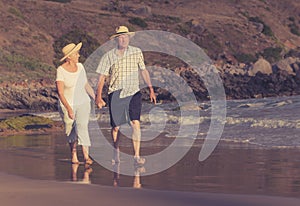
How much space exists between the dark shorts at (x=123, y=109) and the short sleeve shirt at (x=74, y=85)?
0.41 metres

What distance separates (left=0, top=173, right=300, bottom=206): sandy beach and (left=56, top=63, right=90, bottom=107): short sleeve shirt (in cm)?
A: 303

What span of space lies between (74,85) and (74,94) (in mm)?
138

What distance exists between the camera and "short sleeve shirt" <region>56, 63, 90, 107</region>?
12859mm

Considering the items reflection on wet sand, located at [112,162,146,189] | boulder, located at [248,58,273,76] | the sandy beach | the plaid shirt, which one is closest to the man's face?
the plaid shirt

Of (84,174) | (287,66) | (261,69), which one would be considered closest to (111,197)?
(84,174)

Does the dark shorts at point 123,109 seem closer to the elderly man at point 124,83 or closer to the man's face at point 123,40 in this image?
the elderly man at point 124,83

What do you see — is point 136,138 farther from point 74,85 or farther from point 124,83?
point 74,85

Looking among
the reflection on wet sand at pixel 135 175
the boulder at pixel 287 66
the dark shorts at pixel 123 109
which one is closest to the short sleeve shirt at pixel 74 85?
the dark shorts at pixel 123 109

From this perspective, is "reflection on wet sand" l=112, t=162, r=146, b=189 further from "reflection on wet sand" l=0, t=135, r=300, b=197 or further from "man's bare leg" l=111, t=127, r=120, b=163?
"man's bare leg" l=111, t=127, r=120, b=163

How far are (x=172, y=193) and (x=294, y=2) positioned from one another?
89.6m

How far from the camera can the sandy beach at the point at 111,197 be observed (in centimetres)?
870

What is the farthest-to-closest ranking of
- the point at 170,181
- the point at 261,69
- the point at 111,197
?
the point at 261,69 → the point at 170,181 → the point at 111,197

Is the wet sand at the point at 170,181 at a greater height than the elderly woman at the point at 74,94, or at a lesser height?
lesser

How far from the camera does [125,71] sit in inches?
A: 508
